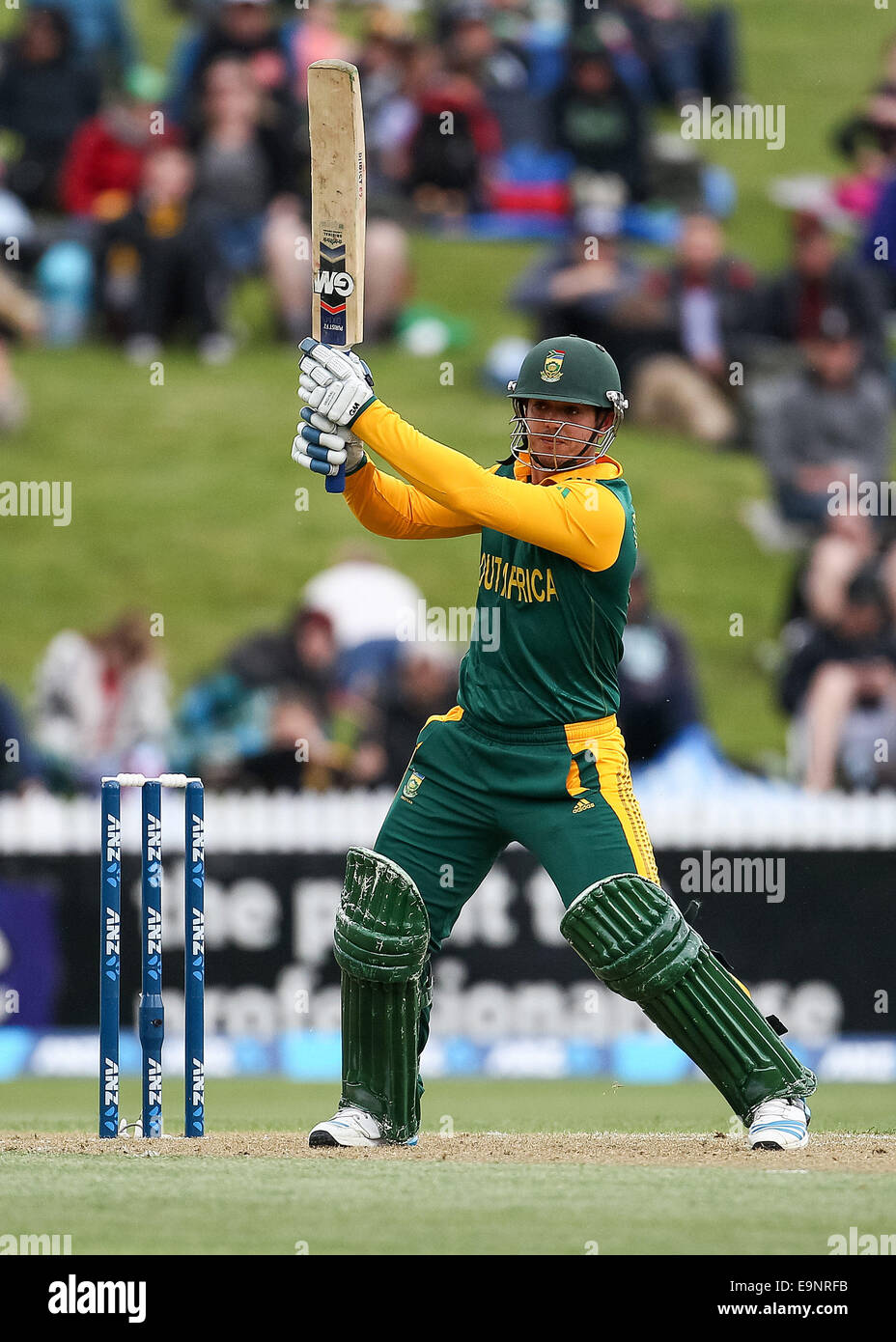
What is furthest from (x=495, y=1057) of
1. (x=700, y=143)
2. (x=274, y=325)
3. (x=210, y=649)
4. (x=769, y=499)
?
(x=700, y=143)

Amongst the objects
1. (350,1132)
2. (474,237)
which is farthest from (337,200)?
(474,237)

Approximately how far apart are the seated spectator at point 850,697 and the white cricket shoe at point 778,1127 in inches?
203

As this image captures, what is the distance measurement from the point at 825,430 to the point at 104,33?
5.99 meters

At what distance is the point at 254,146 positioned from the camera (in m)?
14.1

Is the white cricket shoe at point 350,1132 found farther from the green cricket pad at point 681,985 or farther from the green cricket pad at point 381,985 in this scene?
the green cricket pad at point 681,985

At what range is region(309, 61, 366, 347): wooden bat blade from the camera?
5473 mm

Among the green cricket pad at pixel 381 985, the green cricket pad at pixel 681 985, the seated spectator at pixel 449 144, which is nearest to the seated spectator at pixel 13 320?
the seated spectator at pixel 449 144

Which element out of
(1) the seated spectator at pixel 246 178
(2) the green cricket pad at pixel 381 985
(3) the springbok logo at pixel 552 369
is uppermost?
(1) the seated spectator at pixel 246 178

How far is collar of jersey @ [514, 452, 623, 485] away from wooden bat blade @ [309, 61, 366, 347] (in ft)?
1.79

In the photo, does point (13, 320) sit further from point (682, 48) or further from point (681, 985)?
point (681, 985)

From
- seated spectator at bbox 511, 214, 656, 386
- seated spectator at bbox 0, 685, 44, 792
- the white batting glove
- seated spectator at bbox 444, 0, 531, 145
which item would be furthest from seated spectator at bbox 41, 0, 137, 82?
the white batting glove

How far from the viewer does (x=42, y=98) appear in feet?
47.2

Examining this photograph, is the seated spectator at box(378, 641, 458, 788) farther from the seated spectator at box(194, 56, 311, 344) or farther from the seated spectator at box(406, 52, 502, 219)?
the seated spectator at box(406, 52, 502, 219)

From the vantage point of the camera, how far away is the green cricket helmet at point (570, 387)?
5.47 metres
